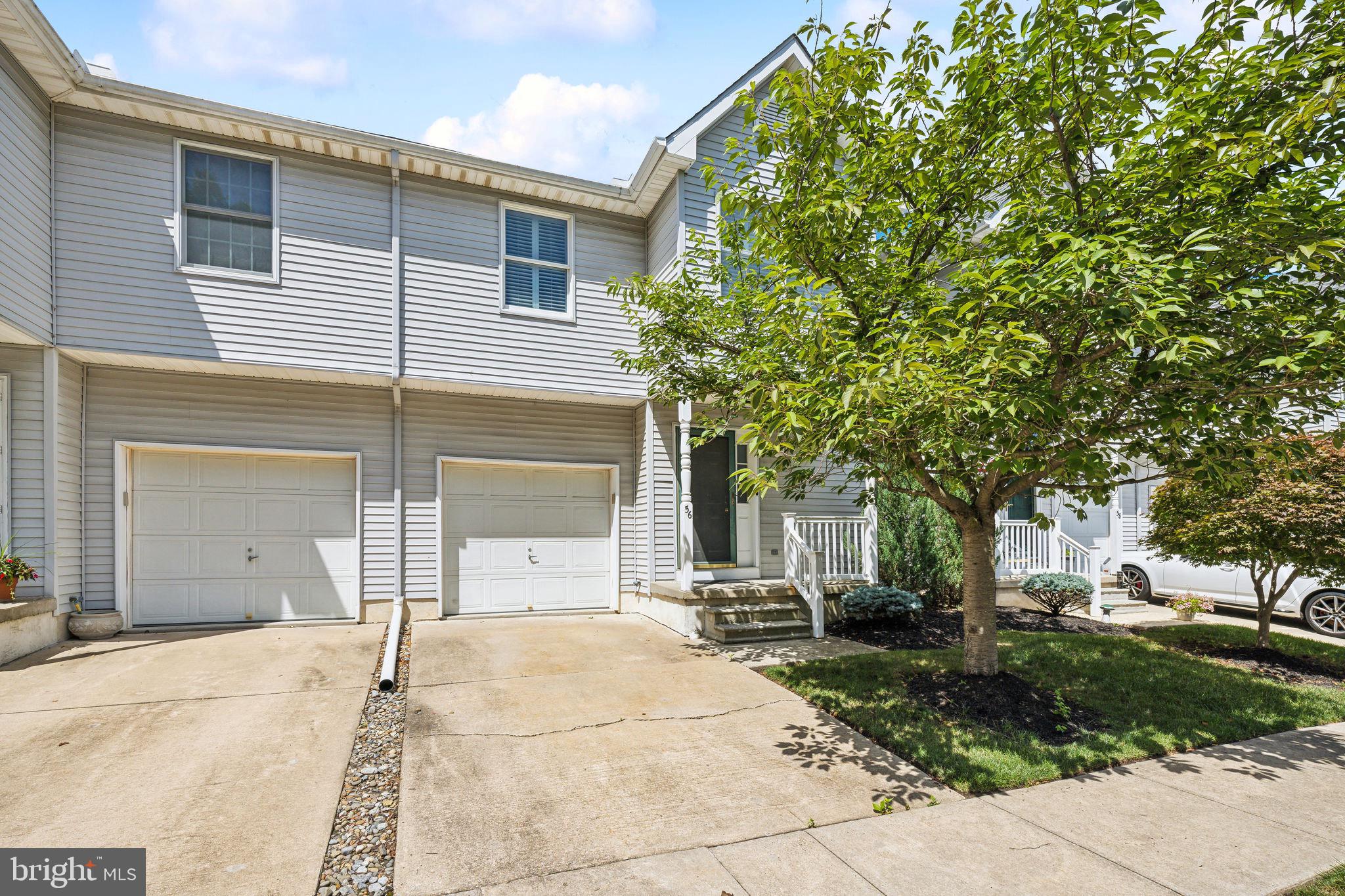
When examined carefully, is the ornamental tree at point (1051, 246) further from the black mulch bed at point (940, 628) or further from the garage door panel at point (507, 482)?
the garage door panel at point (507, 482)

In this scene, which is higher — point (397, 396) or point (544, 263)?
point (544, 263)

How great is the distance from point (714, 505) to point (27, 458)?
791 centimetres

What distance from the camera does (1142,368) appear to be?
13.3 ft

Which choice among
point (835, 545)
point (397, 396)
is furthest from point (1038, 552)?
point (397, 396)

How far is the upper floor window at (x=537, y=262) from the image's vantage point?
9.03 m

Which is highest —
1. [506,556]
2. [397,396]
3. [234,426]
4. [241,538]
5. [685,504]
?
[397,396]

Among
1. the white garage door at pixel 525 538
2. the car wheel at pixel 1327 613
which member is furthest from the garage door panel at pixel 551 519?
the car wheel at pixel 1327 613

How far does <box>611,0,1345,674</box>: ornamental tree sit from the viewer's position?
3582mm

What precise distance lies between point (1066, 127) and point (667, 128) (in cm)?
543

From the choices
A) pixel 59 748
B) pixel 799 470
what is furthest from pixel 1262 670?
pixel 59 748

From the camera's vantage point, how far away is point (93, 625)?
711 centimetres

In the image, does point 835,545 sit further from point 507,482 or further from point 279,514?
point 279,514

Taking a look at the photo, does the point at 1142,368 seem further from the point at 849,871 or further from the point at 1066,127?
the point at 849,871

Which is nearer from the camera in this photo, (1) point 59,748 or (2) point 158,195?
(1) point 59,748
